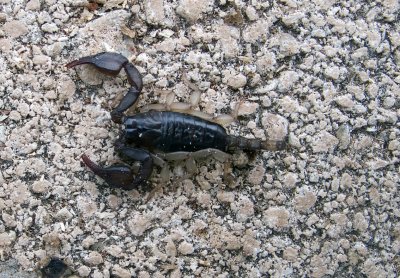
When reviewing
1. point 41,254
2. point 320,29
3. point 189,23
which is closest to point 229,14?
point 189,23

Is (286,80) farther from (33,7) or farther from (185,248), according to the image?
(33,7)

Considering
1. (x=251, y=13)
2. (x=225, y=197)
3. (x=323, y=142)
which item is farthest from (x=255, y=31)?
(x=225, y=197)

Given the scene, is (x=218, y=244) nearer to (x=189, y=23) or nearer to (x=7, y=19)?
(x=189, y=23)

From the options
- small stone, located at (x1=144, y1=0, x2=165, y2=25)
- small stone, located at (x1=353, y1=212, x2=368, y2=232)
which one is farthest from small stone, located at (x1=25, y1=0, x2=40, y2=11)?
small stone, located at (x1=353, y1=212, x2=368, y2=232)

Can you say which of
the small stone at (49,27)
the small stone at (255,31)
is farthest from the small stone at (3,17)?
the small stone at (255,31)

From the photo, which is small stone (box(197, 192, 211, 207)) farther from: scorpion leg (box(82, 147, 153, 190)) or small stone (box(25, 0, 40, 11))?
small stone (box(25, 0, 40, 11))

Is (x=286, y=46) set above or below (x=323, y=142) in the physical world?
above

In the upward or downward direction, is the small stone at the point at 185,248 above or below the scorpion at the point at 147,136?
below

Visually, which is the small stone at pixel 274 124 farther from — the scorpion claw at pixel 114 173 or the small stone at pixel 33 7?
the small stone at pixel 33 7
